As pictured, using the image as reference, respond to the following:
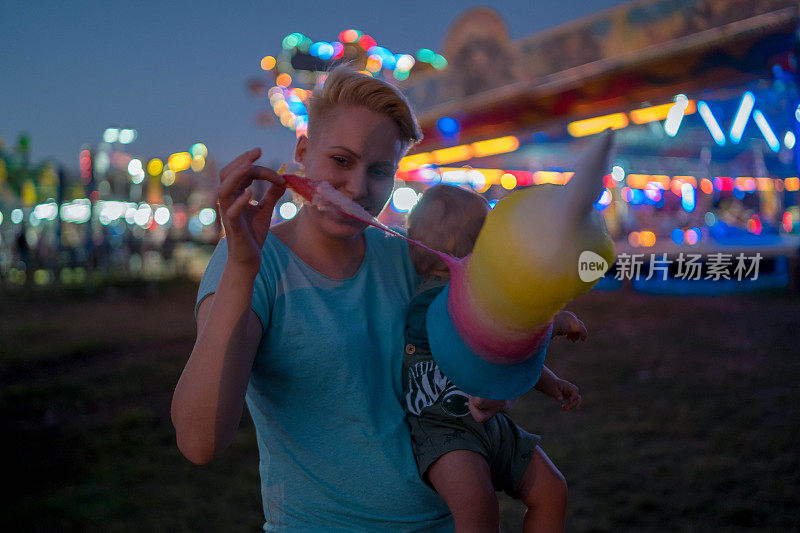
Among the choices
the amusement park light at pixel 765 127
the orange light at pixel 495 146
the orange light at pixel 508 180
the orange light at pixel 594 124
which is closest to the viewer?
the amusement park light at pixel 765 127

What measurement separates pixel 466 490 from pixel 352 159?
70cm

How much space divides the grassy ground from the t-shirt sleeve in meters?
2.12

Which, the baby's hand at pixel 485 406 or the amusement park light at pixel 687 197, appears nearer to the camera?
the baby's hand at pixel 485 406

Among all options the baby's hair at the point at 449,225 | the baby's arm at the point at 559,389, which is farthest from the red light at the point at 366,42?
the baby's arm at the point at 559,389

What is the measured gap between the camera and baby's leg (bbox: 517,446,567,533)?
1329mm

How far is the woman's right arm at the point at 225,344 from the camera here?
980mm

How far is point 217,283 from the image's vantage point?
1.09 metres

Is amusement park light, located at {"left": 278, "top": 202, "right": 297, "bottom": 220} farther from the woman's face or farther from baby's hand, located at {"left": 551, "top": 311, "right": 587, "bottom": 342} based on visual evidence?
baby's hand, located at {"left": 551, "top": 311, "right": 587, "bottom": 342}

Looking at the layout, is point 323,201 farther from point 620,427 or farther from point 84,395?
point 84,395

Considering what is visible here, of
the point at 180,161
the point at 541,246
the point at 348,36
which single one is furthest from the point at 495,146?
the point at 180,161

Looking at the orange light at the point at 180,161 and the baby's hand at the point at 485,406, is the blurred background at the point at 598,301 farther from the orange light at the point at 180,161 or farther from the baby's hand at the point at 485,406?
the orange light at the point at 180,161

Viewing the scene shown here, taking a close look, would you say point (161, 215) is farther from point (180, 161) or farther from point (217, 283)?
point (217, 283)

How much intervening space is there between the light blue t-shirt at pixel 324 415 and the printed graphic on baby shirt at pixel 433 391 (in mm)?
62

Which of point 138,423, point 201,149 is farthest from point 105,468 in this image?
point 201,149
